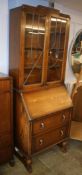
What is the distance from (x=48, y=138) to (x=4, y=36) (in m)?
1.44


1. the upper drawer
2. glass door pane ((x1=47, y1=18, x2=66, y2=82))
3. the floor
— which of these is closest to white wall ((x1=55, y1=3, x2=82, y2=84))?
glass door pane ((x1=47, y1=18, x2=66, y2=82))

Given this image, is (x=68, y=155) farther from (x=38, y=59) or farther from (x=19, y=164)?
(x=38, y=59)

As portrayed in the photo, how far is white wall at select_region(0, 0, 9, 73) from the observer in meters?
2.02

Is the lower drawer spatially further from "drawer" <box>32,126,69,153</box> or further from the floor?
"drawer" <box>32,126,69,153</box>

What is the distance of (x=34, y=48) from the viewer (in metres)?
2.10

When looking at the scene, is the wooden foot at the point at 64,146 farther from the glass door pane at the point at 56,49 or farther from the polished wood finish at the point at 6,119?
the glass door pane at the point at 56,49

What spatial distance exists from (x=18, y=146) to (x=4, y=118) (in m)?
0.52

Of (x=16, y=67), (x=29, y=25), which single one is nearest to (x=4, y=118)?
(x=16, y=67)

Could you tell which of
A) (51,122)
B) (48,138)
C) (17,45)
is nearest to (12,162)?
(48,138)

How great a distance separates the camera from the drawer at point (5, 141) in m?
2.01

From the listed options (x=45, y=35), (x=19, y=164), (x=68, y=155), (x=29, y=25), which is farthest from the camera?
(x=68, y=155)

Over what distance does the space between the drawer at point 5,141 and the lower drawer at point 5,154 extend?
54mm

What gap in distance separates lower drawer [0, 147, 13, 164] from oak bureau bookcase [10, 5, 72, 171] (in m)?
0.16

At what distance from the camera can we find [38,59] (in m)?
2.16
